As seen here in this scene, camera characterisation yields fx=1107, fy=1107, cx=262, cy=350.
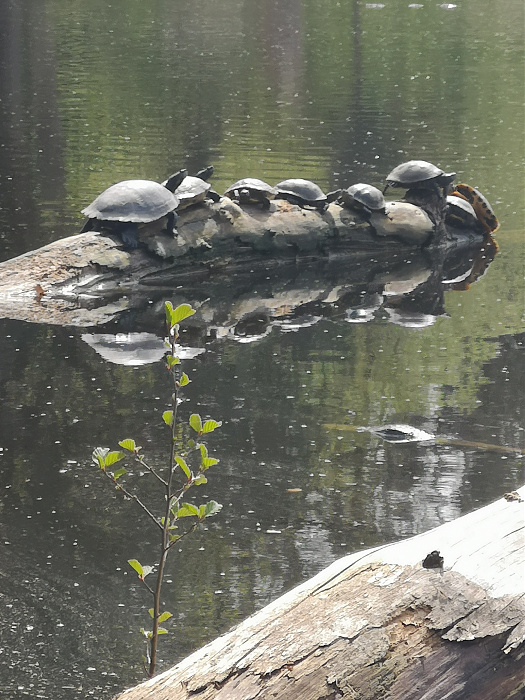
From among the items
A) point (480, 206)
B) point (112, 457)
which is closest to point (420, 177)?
point (480, 206)

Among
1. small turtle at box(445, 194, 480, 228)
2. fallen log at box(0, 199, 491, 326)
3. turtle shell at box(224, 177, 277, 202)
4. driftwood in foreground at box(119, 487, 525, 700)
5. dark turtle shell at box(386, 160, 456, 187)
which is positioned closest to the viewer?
driftwood in foreground at box(119, 487, 525, 700)

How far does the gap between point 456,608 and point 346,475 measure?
357 centimetres

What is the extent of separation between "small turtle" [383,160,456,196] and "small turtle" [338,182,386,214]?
2.35 ft

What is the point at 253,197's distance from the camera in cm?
1227

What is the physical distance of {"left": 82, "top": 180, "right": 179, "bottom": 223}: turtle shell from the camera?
11033mm

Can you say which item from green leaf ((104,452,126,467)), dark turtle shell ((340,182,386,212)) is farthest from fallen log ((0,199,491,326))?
green leaf ((104,452,126,467))

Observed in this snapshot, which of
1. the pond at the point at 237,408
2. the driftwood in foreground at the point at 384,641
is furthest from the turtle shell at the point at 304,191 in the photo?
the driftwood in foreground at the point at 384,641

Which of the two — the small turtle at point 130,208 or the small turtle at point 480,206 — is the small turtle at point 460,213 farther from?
the small turtle at point 130,208

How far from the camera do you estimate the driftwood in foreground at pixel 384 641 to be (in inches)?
116

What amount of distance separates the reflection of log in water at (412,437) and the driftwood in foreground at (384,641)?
12.6ft

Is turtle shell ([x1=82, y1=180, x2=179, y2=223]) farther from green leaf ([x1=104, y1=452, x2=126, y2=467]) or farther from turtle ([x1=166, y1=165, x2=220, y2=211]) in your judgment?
green leaf ([x1=104, y1=452, x2=126, y2=467])

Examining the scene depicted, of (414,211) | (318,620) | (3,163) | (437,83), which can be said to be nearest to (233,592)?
(318,620)

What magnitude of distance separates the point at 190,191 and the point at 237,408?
4.47m

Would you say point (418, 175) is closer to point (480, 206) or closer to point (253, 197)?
point (480, 206)
